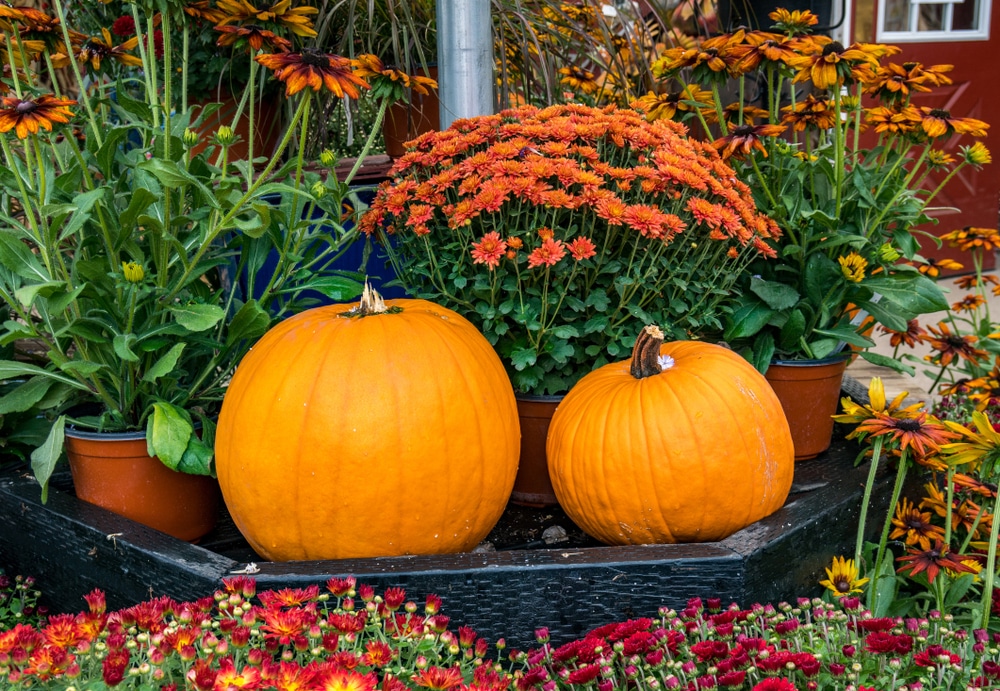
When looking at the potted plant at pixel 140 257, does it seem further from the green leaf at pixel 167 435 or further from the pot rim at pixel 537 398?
the pot rim at pixel 537 398

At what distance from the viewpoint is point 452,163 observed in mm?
1964

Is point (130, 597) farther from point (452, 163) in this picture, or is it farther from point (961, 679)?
point (961, 679)

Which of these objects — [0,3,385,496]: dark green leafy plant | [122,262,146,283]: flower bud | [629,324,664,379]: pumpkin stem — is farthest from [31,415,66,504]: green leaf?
[629,324,664,379]: pumpkin stem

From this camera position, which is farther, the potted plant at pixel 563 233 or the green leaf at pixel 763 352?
the green leaf at pixel 763 352

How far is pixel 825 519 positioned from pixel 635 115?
91 cm

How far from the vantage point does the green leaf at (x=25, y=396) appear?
1.81 m

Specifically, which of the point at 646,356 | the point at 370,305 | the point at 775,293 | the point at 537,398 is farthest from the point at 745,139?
the point at 370,305

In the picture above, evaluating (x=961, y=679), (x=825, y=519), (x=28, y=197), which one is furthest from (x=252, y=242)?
(x=961, y=679)

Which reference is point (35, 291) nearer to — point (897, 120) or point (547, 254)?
point (547, 254)

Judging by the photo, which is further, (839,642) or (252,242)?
(252,242)

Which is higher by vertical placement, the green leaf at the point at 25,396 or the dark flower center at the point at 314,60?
the dark flower center at the point at 314,60

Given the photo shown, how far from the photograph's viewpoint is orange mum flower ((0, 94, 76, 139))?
1.46 meters

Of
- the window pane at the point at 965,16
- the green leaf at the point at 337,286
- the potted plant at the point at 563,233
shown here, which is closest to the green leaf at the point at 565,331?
the potted plant at the point at 563,233

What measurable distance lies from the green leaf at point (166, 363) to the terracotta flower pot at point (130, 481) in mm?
119
